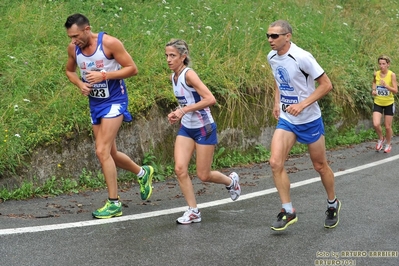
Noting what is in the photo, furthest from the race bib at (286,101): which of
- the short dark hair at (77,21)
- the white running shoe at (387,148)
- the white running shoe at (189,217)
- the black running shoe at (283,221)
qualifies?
the white running shoe at (387,148)

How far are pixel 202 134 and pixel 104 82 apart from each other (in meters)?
1.17

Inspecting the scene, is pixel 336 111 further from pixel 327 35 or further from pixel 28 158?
pixel 28 158

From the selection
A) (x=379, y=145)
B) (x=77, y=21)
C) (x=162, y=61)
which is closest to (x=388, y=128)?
(x=379, y=145)

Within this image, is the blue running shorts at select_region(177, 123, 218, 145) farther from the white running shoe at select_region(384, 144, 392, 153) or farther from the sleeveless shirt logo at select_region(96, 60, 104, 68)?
the white running shoe at select_region(384, 144, 392, 153)

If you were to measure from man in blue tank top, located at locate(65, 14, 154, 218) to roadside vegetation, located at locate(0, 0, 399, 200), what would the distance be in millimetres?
1219

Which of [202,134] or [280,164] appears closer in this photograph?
[280,164]

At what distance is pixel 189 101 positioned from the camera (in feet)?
23.0

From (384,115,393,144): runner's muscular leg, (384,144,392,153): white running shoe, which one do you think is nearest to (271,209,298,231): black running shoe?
(384,144,392,153): white running shoe

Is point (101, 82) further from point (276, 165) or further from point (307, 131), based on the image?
point (307, 131)

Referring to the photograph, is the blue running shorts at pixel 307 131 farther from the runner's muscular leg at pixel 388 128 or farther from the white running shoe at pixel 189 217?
the runner's muscular leg at pixel 388 128

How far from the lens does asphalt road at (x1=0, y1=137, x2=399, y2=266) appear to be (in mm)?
5691

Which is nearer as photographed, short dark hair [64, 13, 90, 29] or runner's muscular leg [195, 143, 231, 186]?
short dark hair [64, 13, 90, 29]

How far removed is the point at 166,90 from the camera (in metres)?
10.2

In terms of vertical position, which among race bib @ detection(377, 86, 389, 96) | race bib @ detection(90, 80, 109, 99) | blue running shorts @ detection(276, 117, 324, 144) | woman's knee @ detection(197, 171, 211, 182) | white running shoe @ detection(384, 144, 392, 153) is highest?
race bib @ detection(90, 80, 109, 99)
